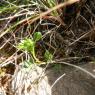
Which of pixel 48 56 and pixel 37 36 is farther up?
pixel 37 36

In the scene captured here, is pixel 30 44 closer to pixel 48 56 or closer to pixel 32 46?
pixel 32 46

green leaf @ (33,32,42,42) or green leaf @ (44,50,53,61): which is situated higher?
green leaf @ (33,32,42,42)

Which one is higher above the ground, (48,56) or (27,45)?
(27,45)

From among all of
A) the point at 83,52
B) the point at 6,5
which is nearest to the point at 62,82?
the point at 83,52

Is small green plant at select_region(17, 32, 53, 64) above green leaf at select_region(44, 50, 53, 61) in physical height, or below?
above

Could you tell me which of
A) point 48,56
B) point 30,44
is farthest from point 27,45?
point 48,56

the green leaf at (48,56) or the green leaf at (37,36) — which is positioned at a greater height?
the green leaf at (37,36)

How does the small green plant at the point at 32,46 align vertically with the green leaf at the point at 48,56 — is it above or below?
above

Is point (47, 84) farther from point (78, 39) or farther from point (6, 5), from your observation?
point (6, 5)

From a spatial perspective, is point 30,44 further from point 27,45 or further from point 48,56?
point 48,56

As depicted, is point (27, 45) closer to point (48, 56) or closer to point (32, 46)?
point (32, 46)

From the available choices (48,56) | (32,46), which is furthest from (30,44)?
(48,56)
